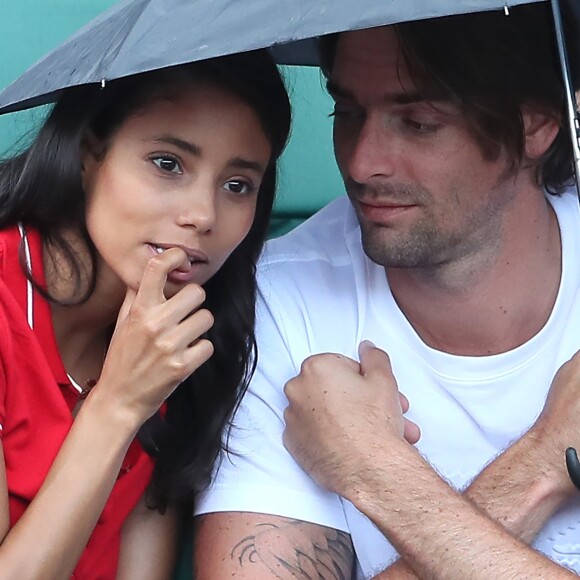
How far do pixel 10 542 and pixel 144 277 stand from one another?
0.33 m

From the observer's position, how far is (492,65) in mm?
1619

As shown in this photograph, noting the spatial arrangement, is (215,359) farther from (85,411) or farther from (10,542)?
(10,542)

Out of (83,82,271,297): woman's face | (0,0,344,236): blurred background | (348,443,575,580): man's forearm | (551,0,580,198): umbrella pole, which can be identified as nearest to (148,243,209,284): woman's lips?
(83,82,271,297): woman's face

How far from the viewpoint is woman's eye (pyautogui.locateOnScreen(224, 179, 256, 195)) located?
1.39 meters

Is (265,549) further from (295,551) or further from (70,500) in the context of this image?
(70,500)

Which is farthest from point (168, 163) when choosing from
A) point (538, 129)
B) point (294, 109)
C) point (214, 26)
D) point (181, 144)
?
point (294, 109)

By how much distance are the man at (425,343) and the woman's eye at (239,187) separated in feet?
0.62

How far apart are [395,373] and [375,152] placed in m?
0.33

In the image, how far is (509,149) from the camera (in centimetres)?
165

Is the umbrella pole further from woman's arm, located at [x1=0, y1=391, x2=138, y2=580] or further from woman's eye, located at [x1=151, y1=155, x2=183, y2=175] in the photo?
woman's arm, located at [x1=0, y1=391, x2=138, y2=580]

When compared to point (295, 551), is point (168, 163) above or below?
above

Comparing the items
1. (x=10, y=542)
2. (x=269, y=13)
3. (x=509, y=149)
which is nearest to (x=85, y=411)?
(x=10, y=542)

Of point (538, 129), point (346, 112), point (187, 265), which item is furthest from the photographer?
point (538, 129)

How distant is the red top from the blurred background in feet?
1.66
